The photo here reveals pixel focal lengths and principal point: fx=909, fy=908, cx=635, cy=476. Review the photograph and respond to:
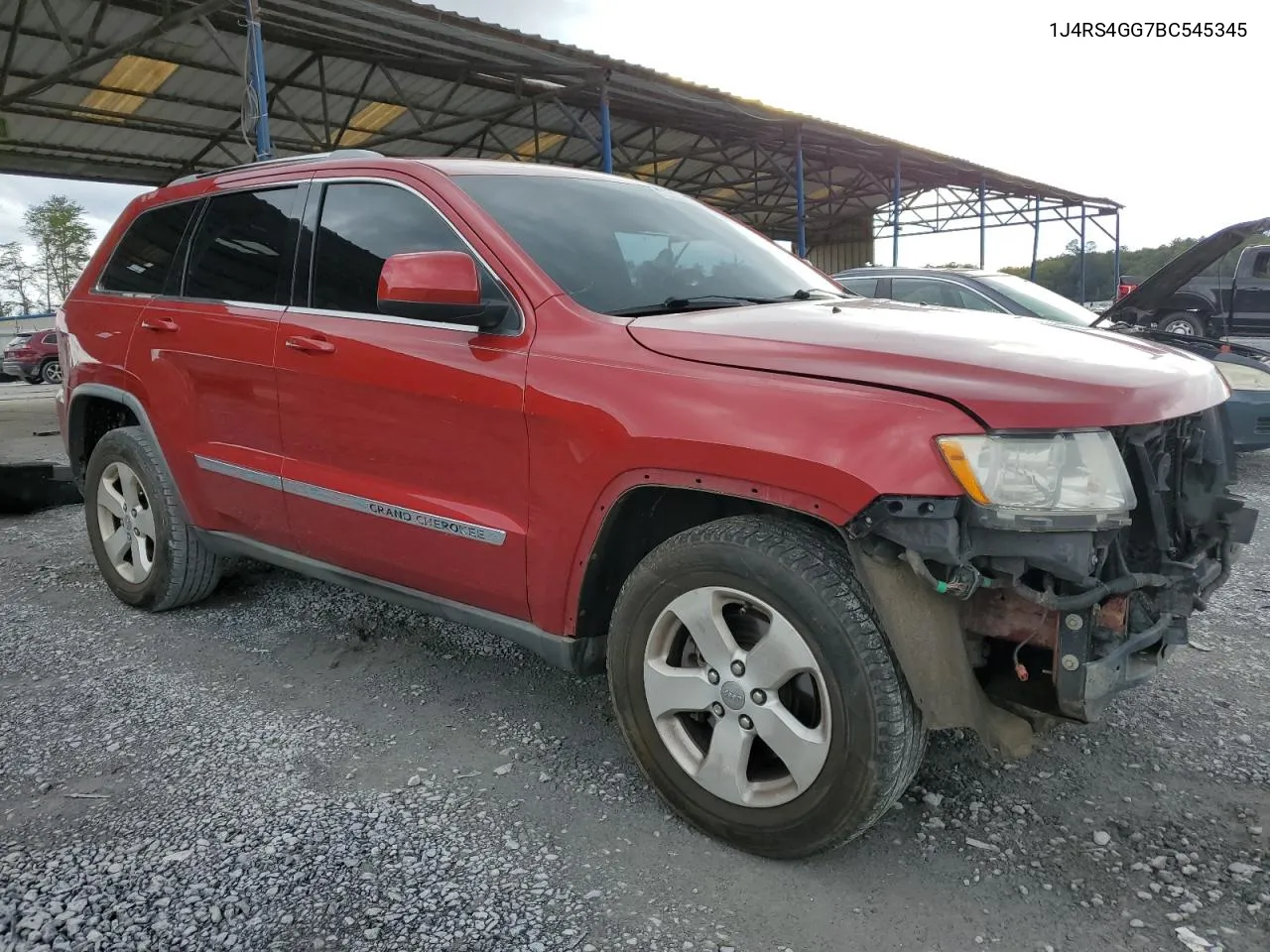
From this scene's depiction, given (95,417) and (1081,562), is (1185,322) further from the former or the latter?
(95,417)

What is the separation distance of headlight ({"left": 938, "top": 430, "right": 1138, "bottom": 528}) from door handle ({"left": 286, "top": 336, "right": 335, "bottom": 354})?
198cm

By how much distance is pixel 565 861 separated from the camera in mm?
2174

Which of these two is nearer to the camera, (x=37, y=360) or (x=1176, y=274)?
(x=1176, y=274)

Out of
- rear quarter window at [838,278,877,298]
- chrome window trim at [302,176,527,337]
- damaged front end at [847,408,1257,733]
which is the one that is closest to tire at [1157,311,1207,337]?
rear quarter window at [838,278,877,298]

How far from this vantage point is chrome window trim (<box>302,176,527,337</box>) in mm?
2506

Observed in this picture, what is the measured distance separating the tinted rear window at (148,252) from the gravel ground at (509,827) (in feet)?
5.21

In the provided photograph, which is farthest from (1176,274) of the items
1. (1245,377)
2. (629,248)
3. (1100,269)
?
(1100,269)

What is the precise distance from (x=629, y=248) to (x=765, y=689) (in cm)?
145

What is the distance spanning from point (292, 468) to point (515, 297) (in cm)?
112

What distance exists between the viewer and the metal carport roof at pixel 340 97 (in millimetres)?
10258

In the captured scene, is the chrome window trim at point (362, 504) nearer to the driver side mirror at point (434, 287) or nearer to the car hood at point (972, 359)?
the driver side mirror at point (434, 287)

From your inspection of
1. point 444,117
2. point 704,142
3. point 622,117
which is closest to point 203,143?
point 444,117

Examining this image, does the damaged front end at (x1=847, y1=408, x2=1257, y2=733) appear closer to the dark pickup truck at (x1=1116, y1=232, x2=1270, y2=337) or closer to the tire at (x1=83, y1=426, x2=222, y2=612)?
the tire at (x1=83, y1=426, x2=222, y2=612)

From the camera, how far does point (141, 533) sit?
12.8 feet
